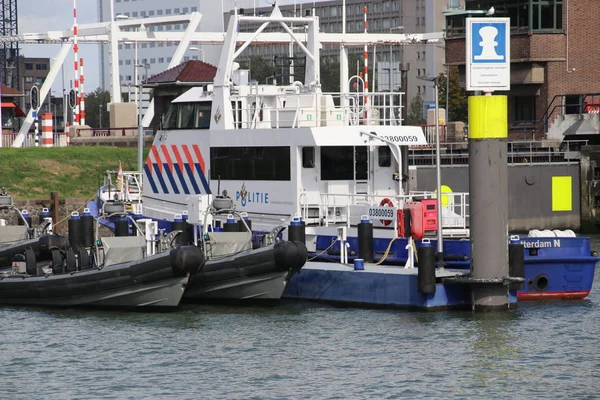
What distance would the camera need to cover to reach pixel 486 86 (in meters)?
21.0

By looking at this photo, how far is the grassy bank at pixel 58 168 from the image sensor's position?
4141 centimetres

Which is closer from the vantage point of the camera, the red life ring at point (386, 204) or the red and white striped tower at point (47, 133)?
the red life ring at point (386, 204)

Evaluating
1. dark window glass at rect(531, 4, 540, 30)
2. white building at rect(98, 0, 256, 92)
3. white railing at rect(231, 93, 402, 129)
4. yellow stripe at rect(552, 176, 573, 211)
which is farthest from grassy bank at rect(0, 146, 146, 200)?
white building at rect(98, 0, 256, 92)

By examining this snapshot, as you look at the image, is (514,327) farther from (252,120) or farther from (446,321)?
(252,120)

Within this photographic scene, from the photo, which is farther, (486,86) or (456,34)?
(456,34)

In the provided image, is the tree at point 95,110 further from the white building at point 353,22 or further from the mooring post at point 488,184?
the mooring post at point 488,184

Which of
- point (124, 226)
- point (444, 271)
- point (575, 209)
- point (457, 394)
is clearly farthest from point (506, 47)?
point (575, 209)

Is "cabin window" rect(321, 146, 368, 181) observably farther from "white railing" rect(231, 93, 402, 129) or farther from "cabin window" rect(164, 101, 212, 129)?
"cabin window" rect(164, 101, 212, 129)

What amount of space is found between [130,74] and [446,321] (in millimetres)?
106914

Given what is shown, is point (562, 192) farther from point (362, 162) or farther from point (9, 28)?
point (9, 28)

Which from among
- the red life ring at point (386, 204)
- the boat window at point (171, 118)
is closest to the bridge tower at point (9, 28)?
the boat window at point (171, 118)

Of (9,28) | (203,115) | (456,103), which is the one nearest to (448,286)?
(203,115)

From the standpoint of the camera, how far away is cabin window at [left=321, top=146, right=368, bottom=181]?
25094 mm

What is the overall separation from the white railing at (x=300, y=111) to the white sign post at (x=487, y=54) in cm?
453
